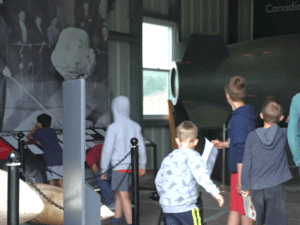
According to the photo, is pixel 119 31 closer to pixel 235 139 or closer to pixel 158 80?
pixel 158 80

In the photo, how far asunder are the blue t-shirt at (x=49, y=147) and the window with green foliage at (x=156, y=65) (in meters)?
3.84

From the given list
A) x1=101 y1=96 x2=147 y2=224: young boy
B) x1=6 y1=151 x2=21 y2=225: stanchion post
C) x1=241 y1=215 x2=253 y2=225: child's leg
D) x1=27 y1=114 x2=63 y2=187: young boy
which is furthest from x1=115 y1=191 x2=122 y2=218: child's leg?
x1=6 y1=151 x2=21 y2=225: stanchion post

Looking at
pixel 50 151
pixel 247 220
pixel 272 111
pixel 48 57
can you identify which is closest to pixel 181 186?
pixel 247 220

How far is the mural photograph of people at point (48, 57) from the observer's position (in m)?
5.80

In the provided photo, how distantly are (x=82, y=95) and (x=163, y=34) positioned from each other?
745 centimetres

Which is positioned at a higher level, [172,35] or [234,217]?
[172,35]

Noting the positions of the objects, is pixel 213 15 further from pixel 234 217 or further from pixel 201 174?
pixel 201 174

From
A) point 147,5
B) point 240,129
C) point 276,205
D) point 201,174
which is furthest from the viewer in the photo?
point 147,5

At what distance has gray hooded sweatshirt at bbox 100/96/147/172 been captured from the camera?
4.02m

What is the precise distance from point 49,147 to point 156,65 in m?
4.45

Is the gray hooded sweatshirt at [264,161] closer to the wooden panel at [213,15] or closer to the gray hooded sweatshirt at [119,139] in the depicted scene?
the gray hooded sweatshirt at [119,139]

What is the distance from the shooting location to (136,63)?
8305 mm

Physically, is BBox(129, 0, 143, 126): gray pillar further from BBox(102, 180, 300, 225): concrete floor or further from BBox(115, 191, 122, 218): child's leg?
BBox(115, 191, 122, 218): child's leg

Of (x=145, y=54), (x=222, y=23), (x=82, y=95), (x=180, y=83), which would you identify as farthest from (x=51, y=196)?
(x=222, y=23)
